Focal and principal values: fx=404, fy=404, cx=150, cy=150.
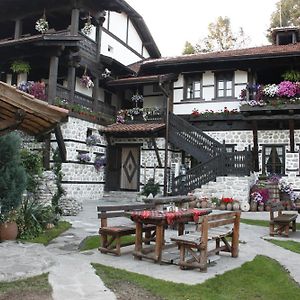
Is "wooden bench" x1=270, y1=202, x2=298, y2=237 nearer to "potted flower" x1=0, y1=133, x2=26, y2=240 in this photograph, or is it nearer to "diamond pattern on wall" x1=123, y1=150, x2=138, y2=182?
"potted flower" x1=0, y1=133, x2=26, y2=240

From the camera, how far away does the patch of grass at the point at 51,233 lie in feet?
26.0

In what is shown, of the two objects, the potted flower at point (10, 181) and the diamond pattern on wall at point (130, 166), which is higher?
the diamond pattern on wall at point (130, 166)

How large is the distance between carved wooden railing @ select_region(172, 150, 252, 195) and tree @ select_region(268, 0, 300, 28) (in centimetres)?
1829

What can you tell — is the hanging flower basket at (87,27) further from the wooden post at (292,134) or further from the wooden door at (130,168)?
the wooden post at (292,134)

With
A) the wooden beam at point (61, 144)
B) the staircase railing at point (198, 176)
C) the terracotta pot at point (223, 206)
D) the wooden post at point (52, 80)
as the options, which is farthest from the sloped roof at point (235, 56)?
the terracotta pot at point (223, 206)

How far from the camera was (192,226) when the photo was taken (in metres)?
10.9

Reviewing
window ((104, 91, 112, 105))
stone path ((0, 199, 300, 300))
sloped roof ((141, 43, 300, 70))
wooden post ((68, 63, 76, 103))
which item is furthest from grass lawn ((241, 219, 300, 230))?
window ((104, 91, 112, 105))

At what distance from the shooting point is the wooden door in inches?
769

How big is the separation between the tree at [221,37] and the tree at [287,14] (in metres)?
2.93

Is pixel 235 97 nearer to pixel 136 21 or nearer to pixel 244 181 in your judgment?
pixel 244 181

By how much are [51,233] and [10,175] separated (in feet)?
5.25

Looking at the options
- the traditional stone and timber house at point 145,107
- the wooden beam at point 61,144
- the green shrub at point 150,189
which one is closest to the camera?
the wooden beam at point 61,144

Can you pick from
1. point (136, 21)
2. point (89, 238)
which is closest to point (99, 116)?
point (136, 21)

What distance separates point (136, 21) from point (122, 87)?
5.09 meters
